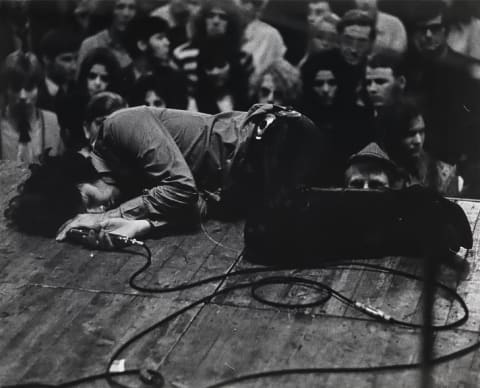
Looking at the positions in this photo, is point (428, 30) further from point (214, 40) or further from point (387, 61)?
point (214, 40)

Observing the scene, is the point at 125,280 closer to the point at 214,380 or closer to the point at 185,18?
the point at 214,380

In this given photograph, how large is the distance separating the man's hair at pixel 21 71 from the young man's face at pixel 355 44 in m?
3.02

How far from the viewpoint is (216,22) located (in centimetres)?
753

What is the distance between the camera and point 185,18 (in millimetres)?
7707

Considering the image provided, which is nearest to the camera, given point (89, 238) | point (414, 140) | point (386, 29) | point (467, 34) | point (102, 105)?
point (89, 238)

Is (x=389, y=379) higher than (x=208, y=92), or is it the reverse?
(x=389, y=379)

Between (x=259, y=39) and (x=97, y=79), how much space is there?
154 cm

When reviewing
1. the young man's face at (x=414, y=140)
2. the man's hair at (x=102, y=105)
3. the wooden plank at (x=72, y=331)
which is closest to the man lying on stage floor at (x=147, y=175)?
the wooden plank at (x=72, y=331)

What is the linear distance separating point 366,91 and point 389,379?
11.7 ft

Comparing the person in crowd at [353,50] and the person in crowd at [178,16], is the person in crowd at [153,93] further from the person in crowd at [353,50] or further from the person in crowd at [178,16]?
the person in crowd at [353,50]

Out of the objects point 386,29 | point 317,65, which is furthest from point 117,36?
point 386,29

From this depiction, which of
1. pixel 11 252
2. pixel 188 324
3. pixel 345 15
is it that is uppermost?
pixel 345 15

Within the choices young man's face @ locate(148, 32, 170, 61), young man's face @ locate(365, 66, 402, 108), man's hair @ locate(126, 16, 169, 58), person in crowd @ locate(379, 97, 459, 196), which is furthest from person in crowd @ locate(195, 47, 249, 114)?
person in crowd @ locate(379, 97, 459, 196)

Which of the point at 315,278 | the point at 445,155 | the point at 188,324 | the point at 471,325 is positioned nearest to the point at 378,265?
the point at 315,278
